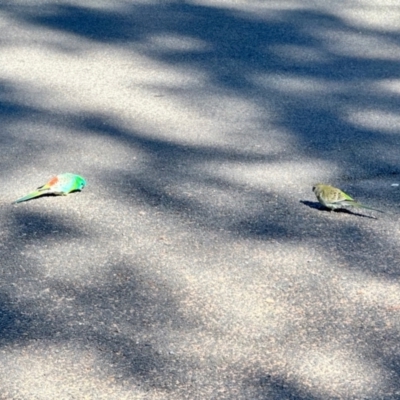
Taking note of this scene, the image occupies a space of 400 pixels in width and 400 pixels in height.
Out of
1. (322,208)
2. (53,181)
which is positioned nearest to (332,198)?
(322,208)

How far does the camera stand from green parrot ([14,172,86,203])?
14.6ft

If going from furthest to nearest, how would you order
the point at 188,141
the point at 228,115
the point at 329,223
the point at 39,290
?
the point at 228,115 → the point at 188,141 → the point at 329,223 → the point at 39,290

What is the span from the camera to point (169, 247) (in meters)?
4.02

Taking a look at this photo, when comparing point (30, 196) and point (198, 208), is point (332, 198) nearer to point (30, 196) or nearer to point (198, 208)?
point (198, 208)

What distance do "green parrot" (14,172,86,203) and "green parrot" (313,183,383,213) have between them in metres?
1.10

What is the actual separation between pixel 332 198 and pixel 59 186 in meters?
1.22

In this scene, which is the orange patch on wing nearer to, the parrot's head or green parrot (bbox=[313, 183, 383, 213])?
the parrot's head

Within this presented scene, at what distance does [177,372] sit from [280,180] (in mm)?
1776

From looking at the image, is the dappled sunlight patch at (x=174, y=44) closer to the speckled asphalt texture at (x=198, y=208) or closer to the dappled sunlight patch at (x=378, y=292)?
the speckled asphalt texture at (x=198, y=208)

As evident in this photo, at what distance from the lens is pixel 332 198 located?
14.2 ft

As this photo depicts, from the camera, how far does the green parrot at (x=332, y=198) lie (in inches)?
170

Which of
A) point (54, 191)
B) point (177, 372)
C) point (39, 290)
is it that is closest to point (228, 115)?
point (54, 191)

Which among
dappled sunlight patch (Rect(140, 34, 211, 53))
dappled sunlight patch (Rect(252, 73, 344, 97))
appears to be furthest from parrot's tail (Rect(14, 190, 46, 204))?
dappled sunlight patch (Rect(140, 34, 211, 53))

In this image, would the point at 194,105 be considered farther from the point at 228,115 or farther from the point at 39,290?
the point at 39,290
